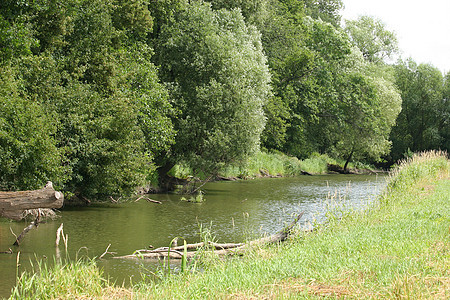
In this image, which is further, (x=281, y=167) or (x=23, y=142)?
(x=281, y=167)

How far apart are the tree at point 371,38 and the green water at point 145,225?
41047 millimetres

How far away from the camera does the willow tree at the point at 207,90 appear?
24.1 meters

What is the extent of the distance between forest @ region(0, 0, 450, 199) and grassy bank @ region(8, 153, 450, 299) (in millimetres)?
9468

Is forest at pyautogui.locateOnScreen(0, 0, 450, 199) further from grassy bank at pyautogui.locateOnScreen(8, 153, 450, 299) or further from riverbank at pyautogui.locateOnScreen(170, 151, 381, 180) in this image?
grassy bank at pyautogui.locateOnScreen(8, 153, 450, 299)

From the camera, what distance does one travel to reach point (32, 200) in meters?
10.4

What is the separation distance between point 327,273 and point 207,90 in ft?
59.5

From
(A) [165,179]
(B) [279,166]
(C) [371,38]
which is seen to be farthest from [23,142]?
(C) [371,38]

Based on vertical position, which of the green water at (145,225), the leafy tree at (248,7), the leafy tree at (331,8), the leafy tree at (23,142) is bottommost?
the green water at (145,225)

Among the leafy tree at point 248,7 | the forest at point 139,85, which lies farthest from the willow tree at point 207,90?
the leafy tree at point 248,7

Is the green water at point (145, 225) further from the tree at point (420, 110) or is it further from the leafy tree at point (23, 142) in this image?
the tree at point (420, 110)

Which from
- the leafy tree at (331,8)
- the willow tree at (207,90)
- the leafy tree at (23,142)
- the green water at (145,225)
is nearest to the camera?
the green water at (145,225)

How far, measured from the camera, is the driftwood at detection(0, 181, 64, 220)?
1035cm

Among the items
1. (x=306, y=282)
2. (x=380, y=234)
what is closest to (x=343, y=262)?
(x=306, y=282)

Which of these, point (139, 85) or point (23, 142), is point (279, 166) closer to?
point (139, 85)
